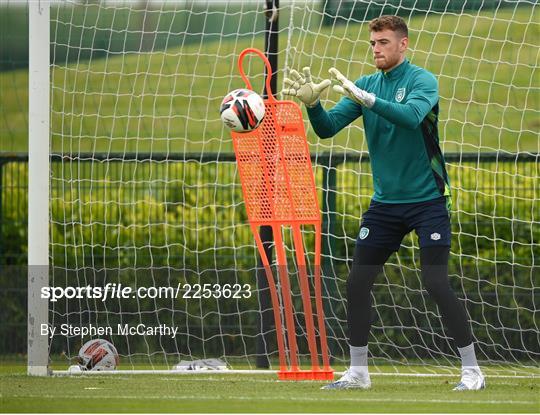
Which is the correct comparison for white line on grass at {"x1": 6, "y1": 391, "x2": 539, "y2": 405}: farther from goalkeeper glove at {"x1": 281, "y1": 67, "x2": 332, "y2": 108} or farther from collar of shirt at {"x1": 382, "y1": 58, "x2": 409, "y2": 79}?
collar of shirt at {"x1": 382, "y1": 58, "x2": 409, "y2": 79}

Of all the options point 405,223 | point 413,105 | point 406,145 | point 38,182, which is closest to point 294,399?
point 405,223

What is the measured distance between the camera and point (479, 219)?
1038 centimetres

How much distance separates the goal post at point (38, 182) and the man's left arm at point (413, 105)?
2.45m

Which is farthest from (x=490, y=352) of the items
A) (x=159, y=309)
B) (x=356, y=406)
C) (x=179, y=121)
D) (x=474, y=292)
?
(x=179, y=121)

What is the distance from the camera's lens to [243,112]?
7508 mm

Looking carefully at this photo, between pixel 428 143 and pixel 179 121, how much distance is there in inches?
428

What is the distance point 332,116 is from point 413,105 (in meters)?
0.67

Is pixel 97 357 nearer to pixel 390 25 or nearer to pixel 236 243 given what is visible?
pixel 236 243

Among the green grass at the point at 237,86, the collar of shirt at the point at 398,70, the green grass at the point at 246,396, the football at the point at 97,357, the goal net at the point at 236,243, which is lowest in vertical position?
the green grass at the point at 246,396

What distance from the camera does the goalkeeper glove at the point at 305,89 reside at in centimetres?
743

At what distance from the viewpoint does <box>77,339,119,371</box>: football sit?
28.1 feet

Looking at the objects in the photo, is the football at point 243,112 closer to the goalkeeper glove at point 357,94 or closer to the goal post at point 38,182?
the goalkeeper glove at point 357,94

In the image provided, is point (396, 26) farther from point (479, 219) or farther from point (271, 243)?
point (479, 219)

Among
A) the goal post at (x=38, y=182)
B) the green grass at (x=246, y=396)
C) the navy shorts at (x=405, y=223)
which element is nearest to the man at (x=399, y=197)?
the navy shorts at (x=405, y=223)
